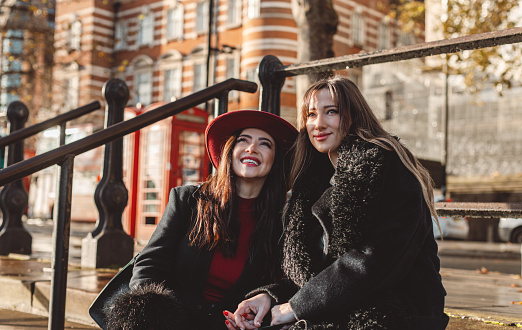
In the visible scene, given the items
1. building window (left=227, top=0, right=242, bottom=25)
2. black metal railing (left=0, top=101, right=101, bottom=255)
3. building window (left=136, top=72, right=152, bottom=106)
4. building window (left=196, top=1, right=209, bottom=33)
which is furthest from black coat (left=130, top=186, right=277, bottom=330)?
building window (left=136, top=72, right=152, bottom=106)

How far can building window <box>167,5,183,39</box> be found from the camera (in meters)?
29.6

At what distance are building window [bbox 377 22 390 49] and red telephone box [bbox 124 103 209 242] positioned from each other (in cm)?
1934

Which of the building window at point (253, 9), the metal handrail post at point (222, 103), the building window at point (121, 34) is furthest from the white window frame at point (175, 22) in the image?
the metal handrail post at point (222, 103)

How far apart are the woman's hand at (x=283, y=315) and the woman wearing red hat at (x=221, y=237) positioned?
313 mm

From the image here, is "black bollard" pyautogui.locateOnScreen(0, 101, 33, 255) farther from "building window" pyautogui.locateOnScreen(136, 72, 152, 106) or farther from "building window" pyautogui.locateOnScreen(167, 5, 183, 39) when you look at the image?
"building window" pyautogui.locateOnScreen(136, 72, 152, 106)

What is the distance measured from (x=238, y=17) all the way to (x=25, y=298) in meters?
24.2

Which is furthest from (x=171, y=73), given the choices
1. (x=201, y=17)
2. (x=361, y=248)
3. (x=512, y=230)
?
(x=361, y=248)

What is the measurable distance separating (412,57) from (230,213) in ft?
4.47

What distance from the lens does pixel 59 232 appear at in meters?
2.80

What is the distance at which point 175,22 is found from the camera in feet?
98.1

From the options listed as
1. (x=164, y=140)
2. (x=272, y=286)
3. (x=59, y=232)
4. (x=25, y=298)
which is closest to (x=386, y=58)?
(x=272, y=286)

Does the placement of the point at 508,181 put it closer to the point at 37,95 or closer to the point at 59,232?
the point at 59,232

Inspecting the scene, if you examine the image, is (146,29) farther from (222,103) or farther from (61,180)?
(61,180)

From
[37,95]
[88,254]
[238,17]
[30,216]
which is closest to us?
[88,254]
